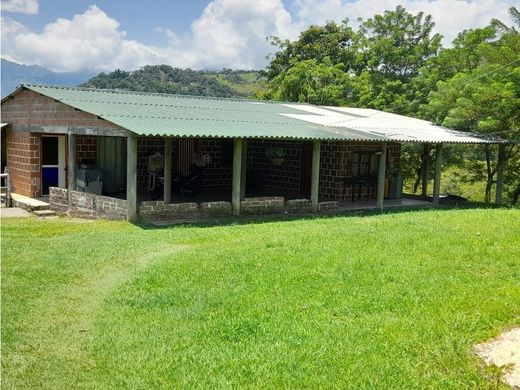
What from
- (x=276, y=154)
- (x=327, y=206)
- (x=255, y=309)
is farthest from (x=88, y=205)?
(x=255, y=309)

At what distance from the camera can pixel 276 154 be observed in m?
18.9

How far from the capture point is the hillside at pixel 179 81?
72.3 metres

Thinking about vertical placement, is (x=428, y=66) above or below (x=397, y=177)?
above

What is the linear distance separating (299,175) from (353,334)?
13.6 metres

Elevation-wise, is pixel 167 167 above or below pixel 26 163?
above

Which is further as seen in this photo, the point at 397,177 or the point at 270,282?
the point at 397,177

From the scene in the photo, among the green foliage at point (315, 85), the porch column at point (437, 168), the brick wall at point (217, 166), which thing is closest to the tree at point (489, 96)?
the porch column at point (437, 168)

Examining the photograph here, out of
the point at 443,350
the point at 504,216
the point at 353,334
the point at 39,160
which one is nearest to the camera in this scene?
the point at 443,350

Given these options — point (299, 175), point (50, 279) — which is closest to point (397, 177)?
point (299, 175)

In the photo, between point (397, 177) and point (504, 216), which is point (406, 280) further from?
point (397, 177)

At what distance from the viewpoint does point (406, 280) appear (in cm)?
715

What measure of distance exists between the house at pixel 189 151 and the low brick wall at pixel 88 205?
0.03 metres

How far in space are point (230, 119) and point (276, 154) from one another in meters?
3.98

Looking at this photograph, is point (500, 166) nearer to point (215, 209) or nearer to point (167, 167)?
point (215, 209)
